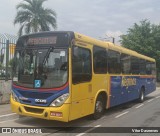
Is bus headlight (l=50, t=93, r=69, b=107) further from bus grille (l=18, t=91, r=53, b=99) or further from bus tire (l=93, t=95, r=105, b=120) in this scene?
bus tire (l=93, t=95, r=105, b=120)

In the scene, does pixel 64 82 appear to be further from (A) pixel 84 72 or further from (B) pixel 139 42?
(B) pixel 139 42

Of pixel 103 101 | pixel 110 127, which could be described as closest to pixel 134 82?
pixel 103 101

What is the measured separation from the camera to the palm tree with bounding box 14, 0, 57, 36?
37.5 meters

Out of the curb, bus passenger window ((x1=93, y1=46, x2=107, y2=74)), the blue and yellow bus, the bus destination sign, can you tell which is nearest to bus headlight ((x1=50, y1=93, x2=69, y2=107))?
the blue and yellow bus

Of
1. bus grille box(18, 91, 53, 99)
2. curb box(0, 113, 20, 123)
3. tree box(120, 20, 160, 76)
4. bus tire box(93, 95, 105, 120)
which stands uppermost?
tree box(120, 20, 160, 76)

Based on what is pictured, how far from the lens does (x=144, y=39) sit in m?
41.5

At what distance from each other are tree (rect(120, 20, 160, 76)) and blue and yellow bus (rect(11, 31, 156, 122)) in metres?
29.8

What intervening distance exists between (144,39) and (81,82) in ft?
109

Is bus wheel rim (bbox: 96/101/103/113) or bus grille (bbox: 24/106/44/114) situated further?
bus wheel rim (bbox: 96/101/103/113)

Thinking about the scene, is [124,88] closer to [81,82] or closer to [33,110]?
[81,82]

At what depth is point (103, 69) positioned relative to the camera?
11.7 metres

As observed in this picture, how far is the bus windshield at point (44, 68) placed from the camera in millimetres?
9195

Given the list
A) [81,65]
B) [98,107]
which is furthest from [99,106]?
[81,65]

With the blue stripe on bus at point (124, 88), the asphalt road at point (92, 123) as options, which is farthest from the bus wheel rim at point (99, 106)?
the blue stripe on bus at point (124, 88)
